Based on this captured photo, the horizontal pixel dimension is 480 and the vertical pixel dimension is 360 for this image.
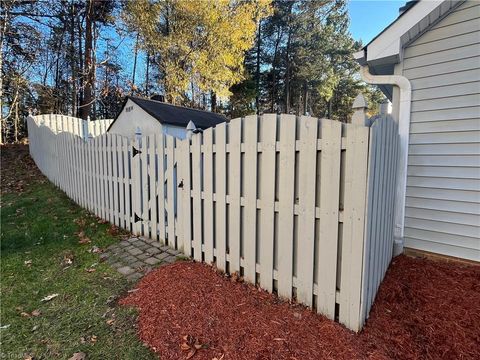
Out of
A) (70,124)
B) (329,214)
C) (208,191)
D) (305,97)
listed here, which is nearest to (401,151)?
(329,214)

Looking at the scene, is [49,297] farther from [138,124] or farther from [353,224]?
[138,124]

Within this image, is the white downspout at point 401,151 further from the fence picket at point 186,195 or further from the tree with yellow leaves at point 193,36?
the tree with yellow leaves at point 193,36

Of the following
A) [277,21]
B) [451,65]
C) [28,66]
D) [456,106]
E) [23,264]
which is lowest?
[23,264]

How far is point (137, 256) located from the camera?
364 cm

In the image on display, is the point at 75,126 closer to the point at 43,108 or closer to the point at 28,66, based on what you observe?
the point at 28,66

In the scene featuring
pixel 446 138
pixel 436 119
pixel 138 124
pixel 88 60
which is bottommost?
pixel 446 138

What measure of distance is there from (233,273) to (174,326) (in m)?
0.90

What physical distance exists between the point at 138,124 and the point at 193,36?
11218 mm

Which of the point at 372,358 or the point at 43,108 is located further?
the point at 43,108

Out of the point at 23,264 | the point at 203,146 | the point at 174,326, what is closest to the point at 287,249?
the point at 174,326

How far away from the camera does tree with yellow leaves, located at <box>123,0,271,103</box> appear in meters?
15.0

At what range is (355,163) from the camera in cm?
209

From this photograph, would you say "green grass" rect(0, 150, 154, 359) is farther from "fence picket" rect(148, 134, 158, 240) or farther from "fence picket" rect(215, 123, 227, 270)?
"fence picket" rect(215, 123, 227, 270)

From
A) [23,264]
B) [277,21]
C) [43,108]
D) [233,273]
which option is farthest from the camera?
[277,21]
